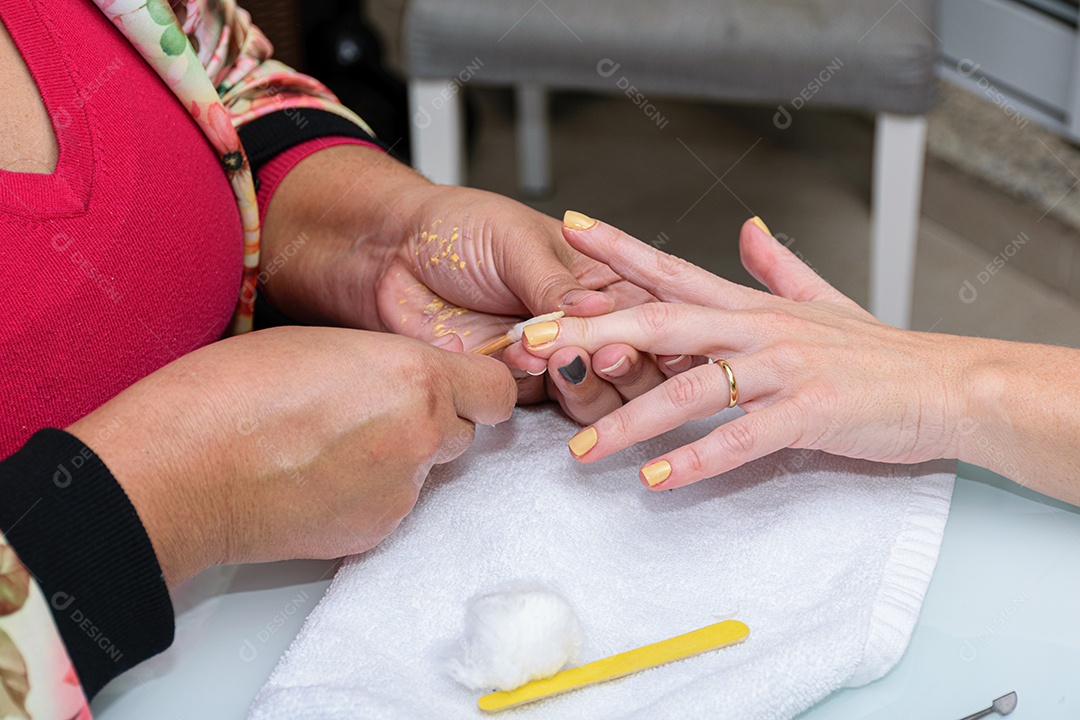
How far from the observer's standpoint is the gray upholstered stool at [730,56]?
1.59 meters

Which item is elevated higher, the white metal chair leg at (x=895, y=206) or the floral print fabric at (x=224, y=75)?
the floral print fabric at (x=224, y=75)

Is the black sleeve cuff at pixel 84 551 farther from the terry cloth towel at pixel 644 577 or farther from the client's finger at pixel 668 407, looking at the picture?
the client's finger at pixel 668 407

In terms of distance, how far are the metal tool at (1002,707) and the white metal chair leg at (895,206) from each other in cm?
125

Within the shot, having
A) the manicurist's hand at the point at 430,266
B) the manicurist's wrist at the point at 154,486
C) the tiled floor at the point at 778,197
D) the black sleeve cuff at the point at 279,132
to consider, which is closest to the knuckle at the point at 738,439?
the manicurist's hand at the point at 430,266

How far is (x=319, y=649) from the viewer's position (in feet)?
2.02

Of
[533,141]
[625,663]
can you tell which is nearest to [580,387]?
[625,663]

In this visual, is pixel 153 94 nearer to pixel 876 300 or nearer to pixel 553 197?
pixel 876 300

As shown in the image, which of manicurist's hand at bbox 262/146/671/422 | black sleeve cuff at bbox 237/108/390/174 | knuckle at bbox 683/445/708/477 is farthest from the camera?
black sleeve cuff at bbox 237/108/390/174

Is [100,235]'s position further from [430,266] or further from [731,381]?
[731,381]

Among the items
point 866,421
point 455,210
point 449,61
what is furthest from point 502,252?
point 449,61

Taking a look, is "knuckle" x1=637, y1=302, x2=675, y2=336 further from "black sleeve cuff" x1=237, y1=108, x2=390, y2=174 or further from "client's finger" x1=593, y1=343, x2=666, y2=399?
"black sleeve cuff" x1=237, y1=108, x2=390, y2=174

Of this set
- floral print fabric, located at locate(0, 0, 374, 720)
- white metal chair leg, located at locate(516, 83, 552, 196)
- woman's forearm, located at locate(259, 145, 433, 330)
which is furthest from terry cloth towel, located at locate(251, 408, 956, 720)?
white metal chair leg, located at locate(516, 83, 552, 196)

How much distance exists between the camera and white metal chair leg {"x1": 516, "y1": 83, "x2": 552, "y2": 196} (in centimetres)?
241

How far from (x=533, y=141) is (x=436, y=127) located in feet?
2.08
